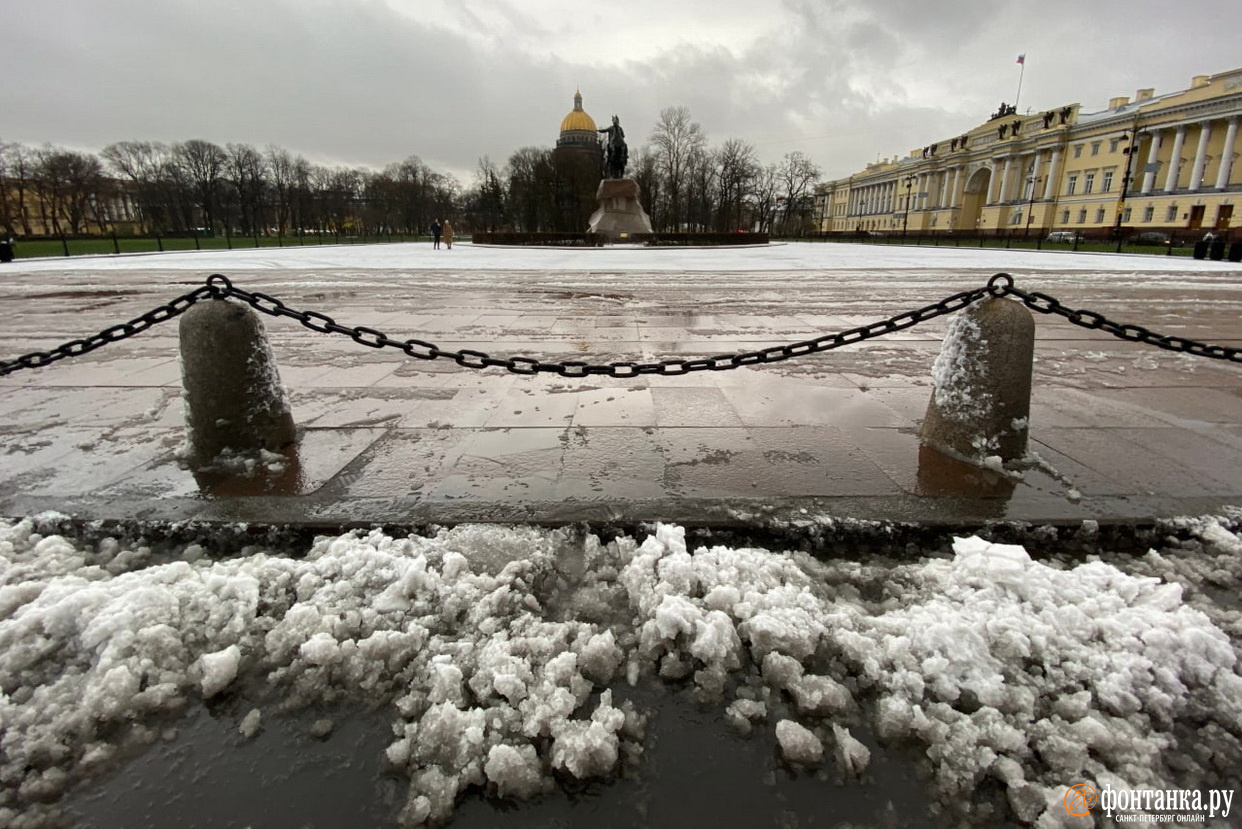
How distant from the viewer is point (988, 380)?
3.68 meters

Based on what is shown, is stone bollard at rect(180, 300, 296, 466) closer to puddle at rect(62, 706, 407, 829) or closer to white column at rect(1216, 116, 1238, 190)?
puddle at rect(62, 706, 407, 829)

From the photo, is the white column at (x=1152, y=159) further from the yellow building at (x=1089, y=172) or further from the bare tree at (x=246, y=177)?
the bare tree at (x=246, y=177)

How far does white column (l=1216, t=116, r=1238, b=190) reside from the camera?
58.4m

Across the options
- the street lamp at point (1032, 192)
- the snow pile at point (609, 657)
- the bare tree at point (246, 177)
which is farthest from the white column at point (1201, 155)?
the bare tree at point (246, 177)

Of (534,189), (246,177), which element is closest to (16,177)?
(246,177)

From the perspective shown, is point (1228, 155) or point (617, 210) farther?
point (1228, 155)

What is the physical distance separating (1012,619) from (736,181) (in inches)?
3073

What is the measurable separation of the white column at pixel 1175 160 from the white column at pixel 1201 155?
5.28 feet

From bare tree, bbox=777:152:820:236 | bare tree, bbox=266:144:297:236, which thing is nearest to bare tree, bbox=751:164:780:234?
bare tree, bbox=777:152:820:236

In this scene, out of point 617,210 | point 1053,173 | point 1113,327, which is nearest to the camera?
point 1113,327

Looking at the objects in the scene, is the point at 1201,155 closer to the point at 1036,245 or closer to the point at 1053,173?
the point at 1053,173

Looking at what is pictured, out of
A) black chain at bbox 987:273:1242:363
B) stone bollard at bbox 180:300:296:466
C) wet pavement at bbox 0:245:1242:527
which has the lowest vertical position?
wet pavement at bbox 0:245:1242:527

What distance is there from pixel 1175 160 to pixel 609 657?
3492 inches

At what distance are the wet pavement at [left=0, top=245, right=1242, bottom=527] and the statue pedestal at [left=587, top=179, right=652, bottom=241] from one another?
37023 mm
